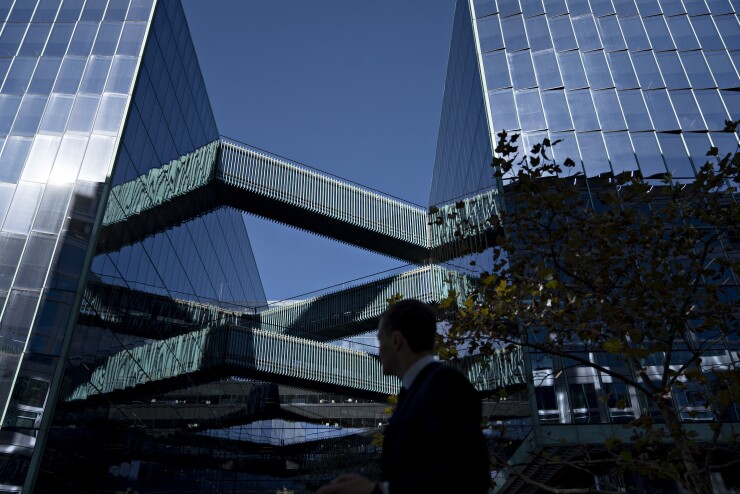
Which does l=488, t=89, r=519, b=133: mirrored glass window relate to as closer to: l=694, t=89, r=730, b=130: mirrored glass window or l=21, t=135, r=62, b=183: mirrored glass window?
l=694, t=89, r=730, b=130: mirrored glass window

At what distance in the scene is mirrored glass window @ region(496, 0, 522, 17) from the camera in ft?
89.2

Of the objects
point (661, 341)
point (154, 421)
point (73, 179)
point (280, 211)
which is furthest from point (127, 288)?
point (661, 341)

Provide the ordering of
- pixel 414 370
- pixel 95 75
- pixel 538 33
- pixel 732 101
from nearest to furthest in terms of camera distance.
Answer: pixel 414 370 < pixel 95 75 < pixel 732 101 < pixel 538 33

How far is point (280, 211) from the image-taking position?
27656 mm

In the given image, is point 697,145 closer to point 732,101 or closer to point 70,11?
point 732,101

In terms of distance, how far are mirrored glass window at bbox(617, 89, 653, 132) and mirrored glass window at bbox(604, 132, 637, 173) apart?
72 cm

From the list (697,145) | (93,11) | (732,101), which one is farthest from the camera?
(732,101)

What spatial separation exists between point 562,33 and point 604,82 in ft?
10.6

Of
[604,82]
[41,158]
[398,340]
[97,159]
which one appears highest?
[604,82]

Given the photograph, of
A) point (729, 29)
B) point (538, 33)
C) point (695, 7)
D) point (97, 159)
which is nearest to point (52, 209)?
point (97, 159)

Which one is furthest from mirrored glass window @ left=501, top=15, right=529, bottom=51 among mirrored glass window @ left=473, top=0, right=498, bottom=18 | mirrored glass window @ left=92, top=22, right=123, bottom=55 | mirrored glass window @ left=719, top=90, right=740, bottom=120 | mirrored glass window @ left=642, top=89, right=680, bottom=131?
mirrored glass window @ left=92, top=22, right=123, bottom=55

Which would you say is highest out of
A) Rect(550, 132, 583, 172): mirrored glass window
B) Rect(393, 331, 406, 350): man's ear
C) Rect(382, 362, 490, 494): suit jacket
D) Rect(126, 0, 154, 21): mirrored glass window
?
Rect(126, 0, 154, 21): mirrored glass window

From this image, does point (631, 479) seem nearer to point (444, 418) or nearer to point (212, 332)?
point (212, 332)

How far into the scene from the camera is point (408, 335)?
3027mm
